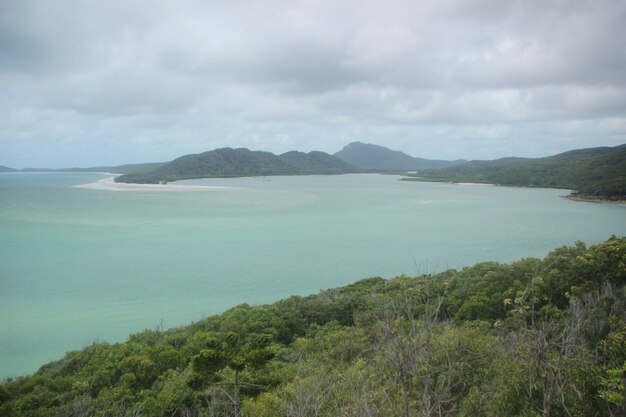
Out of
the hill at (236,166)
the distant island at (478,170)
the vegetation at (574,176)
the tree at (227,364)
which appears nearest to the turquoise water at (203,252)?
the tree at (227,364)

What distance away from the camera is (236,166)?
143000 millimetres

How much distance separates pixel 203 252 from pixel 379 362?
22688 mm

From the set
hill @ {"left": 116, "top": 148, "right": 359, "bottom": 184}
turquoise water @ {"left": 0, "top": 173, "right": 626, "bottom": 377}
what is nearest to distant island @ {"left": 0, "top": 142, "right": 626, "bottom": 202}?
hill @ {"left": 116, "top": 148, "right": 359, "bottom": 184}

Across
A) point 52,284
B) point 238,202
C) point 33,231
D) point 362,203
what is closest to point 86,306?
point 52,284

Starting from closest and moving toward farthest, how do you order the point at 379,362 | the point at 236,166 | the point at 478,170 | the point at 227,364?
the point at 379,362, the point at 227,364, the point at 478,170, the point at 236,166

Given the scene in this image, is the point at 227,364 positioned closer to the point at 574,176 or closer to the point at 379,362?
the point at 379,362

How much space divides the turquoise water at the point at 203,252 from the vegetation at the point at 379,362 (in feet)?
15.5

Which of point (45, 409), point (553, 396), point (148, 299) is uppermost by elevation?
point (553, 396)

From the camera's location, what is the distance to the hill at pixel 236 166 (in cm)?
12051

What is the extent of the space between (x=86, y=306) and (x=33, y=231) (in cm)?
2199

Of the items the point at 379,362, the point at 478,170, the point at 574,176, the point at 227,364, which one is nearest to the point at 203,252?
the point at 227,364

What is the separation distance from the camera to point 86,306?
725 inches

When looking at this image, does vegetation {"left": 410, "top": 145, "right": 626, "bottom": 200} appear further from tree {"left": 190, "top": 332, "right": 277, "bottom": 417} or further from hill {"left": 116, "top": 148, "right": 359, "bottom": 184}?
tree {"left": 190, "top": 332, "right": 277, "bottom": 417}

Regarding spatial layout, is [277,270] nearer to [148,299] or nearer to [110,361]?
[148,299]
